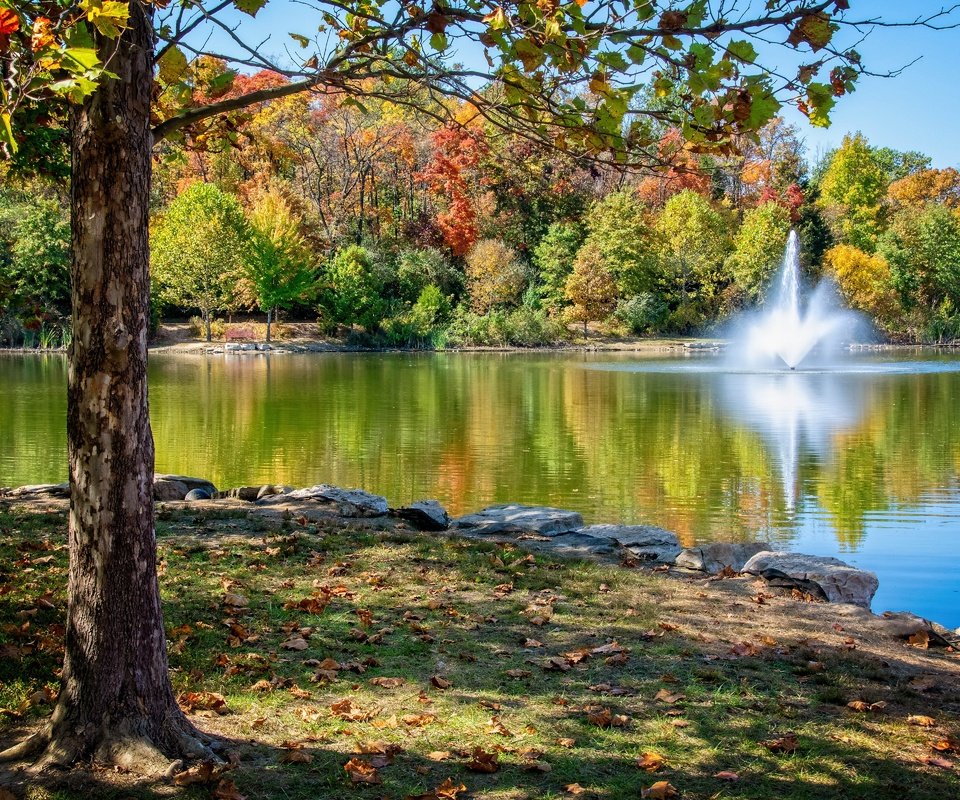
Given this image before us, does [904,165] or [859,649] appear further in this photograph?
[904,165]

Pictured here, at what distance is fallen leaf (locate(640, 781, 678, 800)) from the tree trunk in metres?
1.79

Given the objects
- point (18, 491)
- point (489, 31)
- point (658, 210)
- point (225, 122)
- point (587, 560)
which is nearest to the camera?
point (489, 31)

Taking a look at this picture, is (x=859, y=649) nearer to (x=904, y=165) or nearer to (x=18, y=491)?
(x=18, y=491)

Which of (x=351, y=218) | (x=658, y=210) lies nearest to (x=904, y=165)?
(x=658, y=210)

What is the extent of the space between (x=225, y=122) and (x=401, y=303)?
49.3 meters

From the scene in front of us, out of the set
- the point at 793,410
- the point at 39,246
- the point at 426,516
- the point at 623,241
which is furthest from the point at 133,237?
the point at 623,241

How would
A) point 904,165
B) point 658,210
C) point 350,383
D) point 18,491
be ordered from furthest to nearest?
point 904,165, point 658,210, point 350,383, point 18,491

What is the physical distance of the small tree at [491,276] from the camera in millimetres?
54875

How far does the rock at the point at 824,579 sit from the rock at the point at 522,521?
6.63 feet

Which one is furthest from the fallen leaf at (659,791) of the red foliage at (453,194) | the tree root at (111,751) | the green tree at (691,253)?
the green tree at (691,253)

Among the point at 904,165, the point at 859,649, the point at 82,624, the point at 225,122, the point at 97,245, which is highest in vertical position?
the point at 904,165

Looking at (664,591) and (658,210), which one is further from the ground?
(658,210)

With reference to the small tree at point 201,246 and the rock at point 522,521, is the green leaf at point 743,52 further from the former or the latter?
the small tree at point 201,246

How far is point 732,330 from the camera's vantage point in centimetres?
5894
